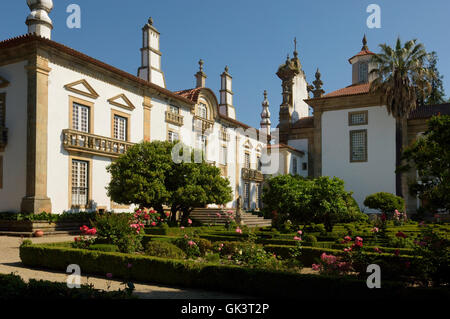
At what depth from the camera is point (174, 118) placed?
29.2 meters

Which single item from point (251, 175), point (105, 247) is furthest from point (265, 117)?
point (105, 247)

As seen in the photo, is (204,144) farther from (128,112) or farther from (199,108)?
(128,112)

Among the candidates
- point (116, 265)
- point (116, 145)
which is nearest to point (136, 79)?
point (116, 145)

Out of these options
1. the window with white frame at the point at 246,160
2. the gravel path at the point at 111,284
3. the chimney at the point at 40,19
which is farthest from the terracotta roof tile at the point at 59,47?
the window with white frame at the point at 246,160

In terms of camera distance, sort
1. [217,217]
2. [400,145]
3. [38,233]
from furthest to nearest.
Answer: [400,145]
[217,217]
[38,233]

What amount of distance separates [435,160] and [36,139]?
1674 cm

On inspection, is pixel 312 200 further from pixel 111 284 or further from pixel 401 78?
pixel 401 78

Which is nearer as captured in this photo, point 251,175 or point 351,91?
point 251,175

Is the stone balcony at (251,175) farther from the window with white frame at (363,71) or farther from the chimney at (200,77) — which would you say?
the window with white frame at (363,71)

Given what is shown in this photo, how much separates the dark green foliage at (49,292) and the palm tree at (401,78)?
31.8 metres

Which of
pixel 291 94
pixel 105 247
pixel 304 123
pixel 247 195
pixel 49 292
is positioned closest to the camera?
pixel 49 292

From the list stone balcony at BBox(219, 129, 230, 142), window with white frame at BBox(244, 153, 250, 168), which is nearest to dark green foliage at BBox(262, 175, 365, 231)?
stone balcony at BBox(219, 129, 230, 142)

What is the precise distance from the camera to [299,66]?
4628 cm
